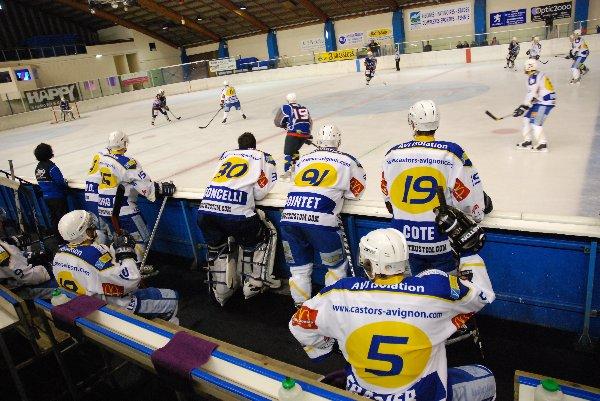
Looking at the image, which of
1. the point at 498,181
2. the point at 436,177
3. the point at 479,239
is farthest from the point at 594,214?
the point at 479,239

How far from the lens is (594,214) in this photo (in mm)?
4539

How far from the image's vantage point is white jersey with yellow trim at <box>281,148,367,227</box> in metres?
3.26

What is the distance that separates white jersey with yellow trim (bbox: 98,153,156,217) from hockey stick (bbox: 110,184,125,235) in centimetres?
3

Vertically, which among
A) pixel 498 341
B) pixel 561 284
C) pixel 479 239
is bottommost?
pixel 498 341

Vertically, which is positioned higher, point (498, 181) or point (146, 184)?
point (146, 184)

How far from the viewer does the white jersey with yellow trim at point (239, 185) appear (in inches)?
146

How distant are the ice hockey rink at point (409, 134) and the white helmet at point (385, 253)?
344cm

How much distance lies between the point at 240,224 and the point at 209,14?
110 ft

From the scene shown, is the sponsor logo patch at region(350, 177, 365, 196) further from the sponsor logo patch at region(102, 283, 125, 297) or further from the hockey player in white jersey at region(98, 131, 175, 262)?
the hockey player in white jersey at region(98, 131, 175, 262)

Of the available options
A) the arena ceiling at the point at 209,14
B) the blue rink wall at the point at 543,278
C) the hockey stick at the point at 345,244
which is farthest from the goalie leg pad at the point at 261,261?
the arena ceiling at the point at 209,14

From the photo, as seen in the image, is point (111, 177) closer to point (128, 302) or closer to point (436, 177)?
point (128, 302)

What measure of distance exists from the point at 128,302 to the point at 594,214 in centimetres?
462

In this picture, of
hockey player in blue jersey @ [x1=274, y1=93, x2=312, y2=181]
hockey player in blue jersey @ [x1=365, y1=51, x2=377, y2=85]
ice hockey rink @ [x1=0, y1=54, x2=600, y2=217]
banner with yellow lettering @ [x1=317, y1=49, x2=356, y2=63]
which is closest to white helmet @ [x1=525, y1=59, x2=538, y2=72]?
ice hockey rink @ [x1=0, y1=54, x2=600, y2=217]

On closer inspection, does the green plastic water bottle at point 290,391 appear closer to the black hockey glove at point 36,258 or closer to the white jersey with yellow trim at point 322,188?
the white jersey with yellow trim at point 322,188
